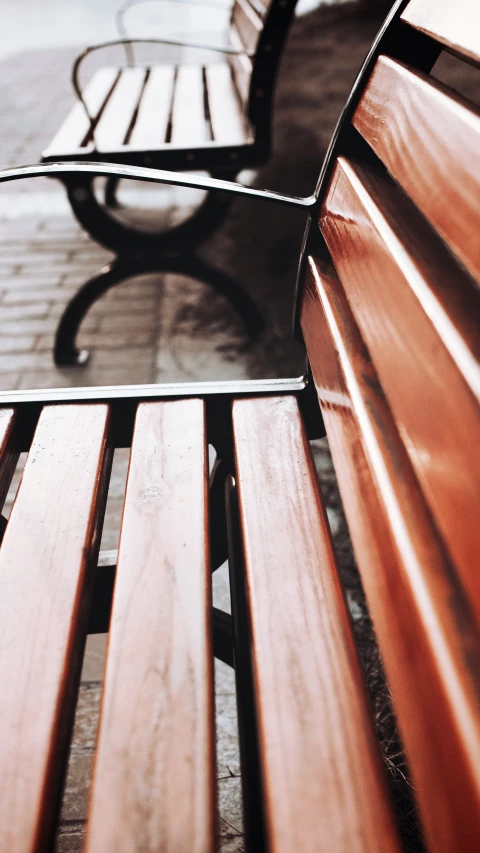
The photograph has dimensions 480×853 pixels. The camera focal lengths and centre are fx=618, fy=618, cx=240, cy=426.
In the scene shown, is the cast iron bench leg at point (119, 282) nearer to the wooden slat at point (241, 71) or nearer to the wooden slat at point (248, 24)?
the wooden slat at point (241, 71)

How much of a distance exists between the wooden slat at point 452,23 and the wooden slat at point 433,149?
0.04 metres

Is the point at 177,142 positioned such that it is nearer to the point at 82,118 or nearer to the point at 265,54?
the point at 265,54

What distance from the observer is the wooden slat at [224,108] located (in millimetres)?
2016

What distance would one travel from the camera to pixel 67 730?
0.63 m

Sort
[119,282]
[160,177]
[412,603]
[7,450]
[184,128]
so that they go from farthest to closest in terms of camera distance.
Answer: [119,282], [184,128], [160,177], [7,450], [412,603]

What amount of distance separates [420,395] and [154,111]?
7.09ft

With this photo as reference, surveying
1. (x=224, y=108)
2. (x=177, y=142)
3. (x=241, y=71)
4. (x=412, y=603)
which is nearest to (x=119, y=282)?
(x=177, y=142)

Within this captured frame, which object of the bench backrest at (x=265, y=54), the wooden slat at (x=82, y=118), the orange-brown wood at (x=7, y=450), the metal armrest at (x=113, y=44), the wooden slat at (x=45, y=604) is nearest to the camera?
the wooden slat at (x=45, y=604)

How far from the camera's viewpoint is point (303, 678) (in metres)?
0.64

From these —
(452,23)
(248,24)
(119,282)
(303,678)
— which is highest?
(248,24)

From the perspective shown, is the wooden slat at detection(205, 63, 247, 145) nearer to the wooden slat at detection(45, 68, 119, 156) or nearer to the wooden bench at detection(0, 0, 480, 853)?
the wooden slat at detection(45, 68, 119, 156)

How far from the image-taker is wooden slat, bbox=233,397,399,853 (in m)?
0.54

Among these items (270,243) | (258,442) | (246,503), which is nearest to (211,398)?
(258,442)

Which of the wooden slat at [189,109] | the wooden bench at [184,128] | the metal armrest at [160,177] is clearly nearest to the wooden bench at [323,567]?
the metal armrest at [160,177]
